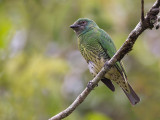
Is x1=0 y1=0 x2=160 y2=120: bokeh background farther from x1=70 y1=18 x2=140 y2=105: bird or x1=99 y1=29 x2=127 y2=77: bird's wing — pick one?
x1=99 y1=29 x2=127 y2=77: bird's wing

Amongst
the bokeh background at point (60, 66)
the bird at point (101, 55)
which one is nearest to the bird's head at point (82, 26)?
the bird at point (101, 55)

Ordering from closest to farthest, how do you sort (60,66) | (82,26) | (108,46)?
(108,46) < (82,26) < (60,66)

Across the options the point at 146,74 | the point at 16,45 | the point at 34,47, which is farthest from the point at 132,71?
the point at 16,45

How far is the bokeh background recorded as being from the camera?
4930 mm

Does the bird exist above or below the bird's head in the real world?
below

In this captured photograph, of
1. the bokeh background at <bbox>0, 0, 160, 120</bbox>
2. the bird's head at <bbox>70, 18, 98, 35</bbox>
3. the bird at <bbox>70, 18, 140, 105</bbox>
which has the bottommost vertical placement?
the bokeh background at <bbox>0, 0, 160, 120</bbox>

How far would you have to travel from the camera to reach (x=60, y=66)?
540 centimetres

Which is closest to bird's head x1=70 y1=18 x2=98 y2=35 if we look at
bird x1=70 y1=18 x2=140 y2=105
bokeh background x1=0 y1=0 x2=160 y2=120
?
bird x1=70 y1=18 x2=140 y2=105

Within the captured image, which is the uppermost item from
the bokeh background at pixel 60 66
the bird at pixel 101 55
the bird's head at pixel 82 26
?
the bird's head at pixel 82 26

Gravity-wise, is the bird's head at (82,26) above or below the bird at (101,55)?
above

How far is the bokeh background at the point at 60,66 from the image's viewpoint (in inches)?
194

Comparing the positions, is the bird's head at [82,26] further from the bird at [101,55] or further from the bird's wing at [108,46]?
the bird's wing at [108,46]

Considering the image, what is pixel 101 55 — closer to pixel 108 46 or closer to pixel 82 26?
pixel 108 46

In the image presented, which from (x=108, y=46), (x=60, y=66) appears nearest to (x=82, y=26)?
(x=108, y=46)
